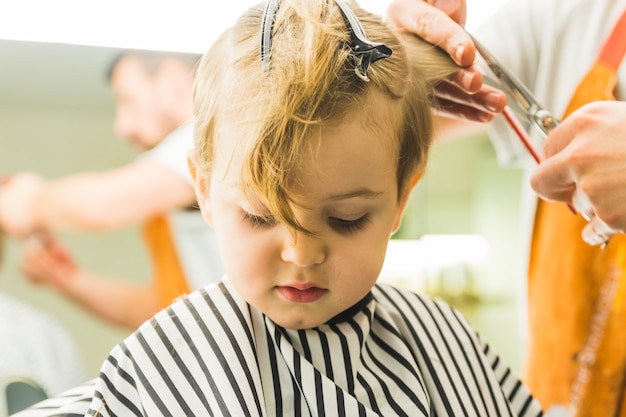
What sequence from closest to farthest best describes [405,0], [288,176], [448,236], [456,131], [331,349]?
1. [288,176]
2. [331,349]
3. [405,0]
4. [456,131]
5. [448,236]

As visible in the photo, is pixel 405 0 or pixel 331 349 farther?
pixel 405 0

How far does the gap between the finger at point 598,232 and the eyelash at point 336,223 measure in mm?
326

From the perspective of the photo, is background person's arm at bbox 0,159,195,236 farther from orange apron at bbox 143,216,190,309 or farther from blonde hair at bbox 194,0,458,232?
blonde hair at bbox 194,0,458,232

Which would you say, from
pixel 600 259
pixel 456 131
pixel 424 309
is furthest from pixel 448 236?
pixel 424 309

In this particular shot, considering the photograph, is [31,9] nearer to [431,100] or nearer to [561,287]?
[431,100]

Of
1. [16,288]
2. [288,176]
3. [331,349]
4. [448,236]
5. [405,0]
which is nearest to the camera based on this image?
[288,176]

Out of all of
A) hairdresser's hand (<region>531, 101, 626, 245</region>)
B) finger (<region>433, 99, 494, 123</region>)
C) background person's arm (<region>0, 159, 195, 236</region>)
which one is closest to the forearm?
background person's arm (<region>0, 159, 195, 236</region>)

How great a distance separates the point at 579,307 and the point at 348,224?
0.64 meters

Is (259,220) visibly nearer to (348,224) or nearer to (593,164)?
(348,224)

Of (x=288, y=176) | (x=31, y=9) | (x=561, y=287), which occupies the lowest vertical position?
(x=561, y=287)

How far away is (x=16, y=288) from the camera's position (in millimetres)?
1125

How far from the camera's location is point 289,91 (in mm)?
512

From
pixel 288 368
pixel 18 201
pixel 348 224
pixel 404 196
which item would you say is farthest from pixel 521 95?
pixel 18 201

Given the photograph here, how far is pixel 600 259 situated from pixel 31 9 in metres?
1.04
